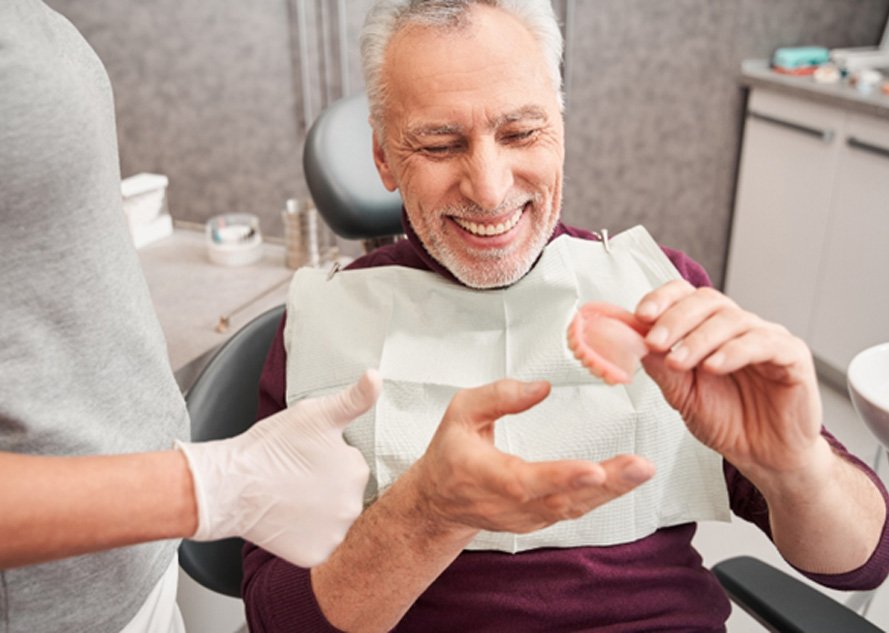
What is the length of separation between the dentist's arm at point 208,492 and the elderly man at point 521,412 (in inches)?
4.5

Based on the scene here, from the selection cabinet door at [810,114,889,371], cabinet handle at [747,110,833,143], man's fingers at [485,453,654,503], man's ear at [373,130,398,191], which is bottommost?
cabinet door at [810,114,889,371]

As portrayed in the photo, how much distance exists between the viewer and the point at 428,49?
124 cm

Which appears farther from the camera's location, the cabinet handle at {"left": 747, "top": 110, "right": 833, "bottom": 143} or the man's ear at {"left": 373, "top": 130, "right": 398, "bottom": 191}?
the cabinet handle at {"left": 747, "top": 110, "right": 833, "bottom": 143}

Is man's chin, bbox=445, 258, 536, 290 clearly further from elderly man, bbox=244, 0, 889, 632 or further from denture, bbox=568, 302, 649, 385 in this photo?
denture, bbox=568, 302, 649, 385

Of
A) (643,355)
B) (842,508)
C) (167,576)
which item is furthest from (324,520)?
(842,508)

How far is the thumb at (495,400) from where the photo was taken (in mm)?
851

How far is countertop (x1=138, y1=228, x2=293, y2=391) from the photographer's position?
2.17m

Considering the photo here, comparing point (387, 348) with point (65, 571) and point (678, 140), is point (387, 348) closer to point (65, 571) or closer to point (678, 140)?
point (65, 571)

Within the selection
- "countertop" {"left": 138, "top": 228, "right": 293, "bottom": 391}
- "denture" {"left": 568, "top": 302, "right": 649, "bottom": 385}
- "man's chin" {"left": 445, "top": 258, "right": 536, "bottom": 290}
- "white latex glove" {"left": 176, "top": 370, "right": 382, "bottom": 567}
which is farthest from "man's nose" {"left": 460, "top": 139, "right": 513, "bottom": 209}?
"countertop" {"left": 138, "top": 228, "right": 293, "bottom": 391}

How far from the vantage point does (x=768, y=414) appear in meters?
1.00

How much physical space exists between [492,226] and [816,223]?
223 centimetres

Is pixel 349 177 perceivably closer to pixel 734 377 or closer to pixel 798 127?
pixel 734 377

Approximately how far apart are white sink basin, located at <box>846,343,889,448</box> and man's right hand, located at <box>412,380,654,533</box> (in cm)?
48

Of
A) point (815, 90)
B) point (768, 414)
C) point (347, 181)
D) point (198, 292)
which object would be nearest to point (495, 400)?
point (768, 414)
